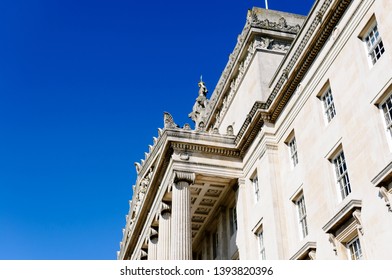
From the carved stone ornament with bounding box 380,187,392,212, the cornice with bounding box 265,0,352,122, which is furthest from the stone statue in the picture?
the carved stone ornament with bounding box 380,187,392,212

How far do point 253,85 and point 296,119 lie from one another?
288 inches

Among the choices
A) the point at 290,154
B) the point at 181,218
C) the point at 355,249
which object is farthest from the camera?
the point at 181,218

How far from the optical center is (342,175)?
78.9ft

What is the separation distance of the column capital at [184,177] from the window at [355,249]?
41.3 ft

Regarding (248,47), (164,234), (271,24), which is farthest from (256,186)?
(271,24)

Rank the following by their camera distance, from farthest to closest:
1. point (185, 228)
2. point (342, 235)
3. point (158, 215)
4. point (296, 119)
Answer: point (158, 215) → point (185, 228) → point (296, 119) → point (342, 235)

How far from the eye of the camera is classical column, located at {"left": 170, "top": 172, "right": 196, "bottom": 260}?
31.1m

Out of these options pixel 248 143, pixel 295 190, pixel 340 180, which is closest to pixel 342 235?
pixel 340 180

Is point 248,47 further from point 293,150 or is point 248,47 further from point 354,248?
point 354,248

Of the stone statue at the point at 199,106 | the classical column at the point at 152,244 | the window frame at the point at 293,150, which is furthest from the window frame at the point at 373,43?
the stone statue at the point at 199,106

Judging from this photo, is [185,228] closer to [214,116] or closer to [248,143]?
[248,143]

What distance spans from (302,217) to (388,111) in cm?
803

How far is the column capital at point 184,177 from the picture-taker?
109 feet

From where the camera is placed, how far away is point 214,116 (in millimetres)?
45281
